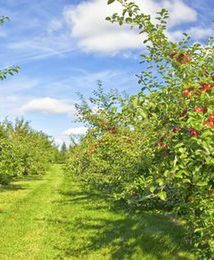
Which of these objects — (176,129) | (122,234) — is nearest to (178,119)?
(176,129)

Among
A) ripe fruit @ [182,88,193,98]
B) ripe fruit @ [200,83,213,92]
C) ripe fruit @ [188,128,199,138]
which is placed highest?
ripe fruit @ [200,83,213,92]

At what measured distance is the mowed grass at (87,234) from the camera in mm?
11461

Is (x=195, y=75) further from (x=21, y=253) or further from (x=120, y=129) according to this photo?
(x=120, y=129)

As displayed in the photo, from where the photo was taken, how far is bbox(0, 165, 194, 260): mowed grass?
37.6 ft

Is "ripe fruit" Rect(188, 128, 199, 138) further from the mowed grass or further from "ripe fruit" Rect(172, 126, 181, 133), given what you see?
the mowed grass

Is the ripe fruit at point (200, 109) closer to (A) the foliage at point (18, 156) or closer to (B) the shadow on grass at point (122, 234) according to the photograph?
(B) the shadow on grass at point (122, 234)

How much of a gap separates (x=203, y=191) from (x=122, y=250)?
7392mm

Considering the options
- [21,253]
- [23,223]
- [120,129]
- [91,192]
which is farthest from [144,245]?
[91,192]

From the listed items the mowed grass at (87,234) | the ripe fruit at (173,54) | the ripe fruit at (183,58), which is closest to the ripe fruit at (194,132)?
the ripe fruit at (183,58)

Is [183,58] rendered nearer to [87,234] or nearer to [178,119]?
[178,119]

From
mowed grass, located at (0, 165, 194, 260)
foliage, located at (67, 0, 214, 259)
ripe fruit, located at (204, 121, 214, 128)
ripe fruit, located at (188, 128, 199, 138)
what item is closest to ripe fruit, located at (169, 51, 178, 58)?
foliage, located at (67, 0, 214, 259)

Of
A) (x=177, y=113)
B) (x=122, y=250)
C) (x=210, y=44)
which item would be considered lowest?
(x=122, y=250)

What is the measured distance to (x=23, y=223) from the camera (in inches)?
636

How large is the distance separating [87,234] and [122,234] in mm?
1213
